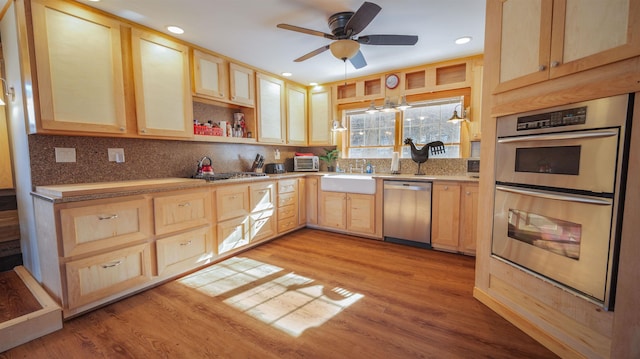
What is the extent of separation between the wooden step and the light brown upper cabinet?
3377 millimetres

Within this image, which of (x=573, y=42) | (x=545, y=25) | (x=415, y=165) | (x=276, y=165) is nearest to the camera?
(x=573, y=42)

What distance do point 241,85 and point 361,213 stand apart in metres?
2.33

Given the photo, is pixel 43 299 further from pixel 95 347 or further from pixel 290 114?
pixel 290 114

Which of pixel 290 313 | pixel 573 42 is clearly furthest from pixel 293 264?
pixel 573 42

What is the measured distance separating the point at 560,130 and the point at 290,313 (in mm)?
2060

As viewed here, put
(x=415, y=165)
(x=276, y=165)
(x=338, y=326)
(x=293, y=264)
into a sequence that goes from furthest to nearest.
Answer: (x=276, y=165)
(x=415, y=165)
(x=293, y=264)
(x=338, y=326)

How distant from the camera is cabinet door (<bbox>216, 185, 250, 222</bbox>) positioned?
2.89 m

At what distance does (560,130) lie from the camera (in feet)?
4.98

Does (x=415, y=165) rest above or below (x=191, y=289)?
above

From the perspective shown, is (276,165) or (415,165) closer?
(415,165)

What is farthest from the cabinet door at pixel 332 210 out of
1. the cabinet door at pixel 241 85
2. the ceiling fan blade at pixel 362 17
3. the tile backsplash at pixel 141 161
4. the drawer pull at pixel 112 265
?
the drawer pull at pixel 112 265

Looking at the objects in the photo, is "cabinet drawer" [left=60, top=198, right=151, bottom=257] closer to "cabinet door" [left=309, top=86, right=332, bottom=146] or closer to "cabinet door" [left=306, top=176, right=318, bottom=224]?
"cabinet door" [left=306, top=176, right=318, bottom=224]

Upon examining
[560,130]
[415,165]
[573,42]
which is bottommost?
[415,165]

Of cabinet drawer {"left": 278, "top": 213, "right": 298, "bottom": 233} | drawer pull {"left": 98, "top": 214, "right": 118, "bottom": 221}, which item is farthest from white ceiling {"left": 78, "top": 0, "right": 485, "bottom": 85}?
cabinet drawer {"left": 278, "top": 213, "right": 298, "bottom": 233}
